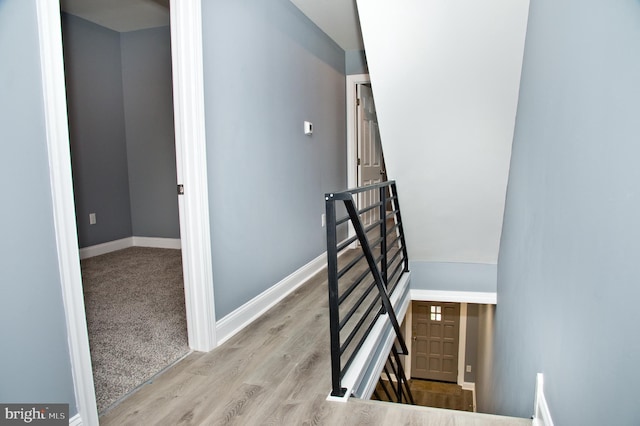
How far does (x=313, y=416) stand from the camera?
5.60 feet

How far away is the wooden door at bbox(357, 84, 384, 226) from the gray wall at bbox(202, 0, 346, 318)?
88 cm

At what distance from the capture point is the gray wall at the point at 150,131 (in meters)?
4.72

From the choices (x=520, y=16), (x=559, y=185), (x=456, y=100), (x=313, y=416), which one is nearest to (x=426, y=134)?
(x=456, y=100)

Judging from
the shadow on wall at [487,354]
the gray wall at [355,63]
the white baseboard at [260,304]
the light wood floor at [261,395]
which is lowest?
the shadow on wall at [487,354]

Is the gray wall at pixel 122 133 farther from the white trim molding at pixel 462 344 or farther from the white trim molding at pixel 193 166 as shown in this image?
the white trim molding at pixel 462 344

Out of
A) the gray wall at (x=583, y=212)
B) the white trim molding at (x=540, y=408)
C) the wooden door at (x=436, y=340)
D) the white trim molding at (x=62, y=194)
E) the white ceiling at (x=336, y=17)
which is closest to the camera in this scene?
the gray wall at (x=583, y=212)

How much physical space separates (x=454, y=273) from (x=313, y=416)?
8.76 ft

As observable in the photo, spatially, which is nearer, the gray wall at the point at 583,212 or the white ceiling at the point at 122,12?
the gray wall at the point at 583,212

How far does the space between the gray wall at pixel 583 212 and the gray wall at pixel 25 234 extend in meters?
1.62

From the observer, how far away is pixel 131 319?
2.79m

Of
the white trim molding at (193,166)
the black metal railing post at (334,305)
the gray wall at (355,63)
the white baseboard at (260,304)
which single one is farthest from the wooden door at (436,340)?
the black metal railing post at (334,305)

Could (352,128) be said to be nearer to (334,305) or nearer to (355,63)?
(355,63)

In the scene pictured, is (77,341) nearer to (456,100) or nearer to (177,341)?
(177,341)

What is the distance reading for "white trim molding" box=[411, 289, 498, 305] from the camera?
3879 mm
